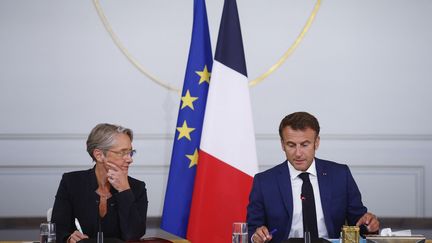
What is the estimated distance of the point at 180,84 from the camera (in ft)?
18.8

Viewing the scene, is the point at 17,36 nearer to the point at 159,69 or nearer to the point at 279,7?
the point at 159,69

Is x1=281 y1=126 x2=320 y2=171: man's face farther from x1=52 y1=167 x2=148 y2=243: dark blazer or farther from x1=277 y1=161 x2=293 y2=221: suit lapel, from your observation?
x1=52 y1=167 x2=148 y2=243: dark blazer

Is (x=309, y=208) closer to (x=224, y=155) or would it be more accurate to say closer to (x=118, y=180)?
(x=118, y=180)

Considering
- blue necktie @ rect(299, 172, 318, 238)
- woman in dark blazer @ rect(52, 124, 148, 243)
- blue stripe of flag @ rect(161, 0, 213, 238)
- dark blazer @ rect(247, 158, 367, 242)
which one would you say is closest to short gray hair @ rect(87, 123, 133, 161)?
woman in dark blazer @ rect(52, 124, 148, 243)

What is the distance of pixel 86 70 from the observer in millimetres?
5750

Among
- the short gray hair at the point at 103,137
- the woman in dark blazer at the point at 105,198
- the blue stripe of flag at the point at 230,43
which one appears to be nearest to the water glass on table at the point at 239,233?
the woman in dark blazer at the point at 105,198

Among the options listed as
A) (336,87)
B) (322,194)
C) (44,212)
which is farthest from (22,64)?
(322,194)

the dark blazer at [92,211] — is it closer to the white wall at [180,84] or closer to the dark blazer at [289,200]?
the dark blazer at [289,200]

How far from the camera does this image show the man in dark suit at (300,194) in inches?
125

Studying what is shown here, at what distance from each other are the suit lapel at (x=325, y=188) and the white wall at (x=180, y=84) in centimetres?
247

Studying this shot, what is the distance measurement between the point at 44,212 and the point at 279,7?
8.59 ft

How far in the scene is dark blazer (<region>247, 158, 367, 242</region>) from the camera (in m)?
3.19

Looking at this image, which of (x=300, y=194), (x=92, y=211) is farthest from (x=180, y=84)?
(x=300, y=194)

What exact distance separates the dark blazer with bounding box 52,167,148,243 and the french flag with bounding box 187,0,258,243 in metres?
0.90
